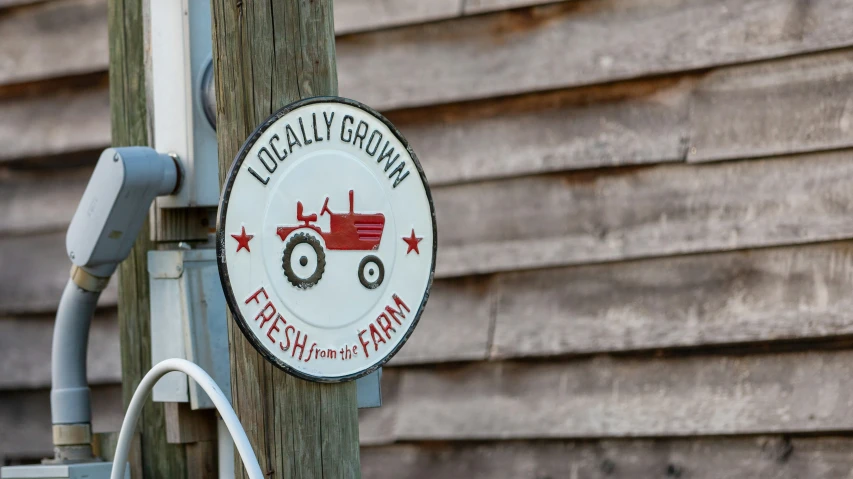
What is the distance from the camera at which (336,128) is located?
1.83 meters

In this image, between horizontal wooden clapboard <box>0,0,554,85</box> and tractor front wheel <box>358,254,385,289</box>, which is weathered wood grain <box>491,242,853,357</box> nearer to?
tractor front wheel <box>358,254,385,289</box>

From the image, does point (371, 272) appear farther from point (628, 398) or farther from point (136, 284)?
point (628, 398)

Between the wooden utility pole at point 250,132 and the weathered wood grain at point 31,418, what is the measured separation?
2.25 metres

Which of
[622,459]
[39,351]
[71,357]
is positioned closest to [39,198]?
[39,351]

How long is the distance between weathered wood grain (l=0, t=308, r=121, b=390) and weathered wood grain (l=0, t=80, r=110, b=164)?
1.95 ft

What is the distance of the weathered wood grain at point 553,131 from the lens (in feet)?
9.98

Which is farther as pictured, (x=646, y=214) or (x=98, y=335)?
(x=98, y=335)

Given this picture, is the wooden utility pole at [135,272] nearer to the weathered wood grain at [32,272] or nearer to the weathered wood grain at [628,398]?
the weathered wood grain at [628,398]

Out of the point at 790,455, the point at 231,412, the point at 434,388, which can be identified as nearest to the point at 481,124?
the point at 434,388

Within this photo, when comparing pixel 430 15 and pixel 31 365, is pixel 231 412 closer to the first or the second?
pixel 430 15

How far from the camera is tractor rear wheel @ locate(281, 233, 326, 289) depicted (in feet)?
5.79

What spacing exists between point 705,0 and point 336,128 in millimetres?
1515

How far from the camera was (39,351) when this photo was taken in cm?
405

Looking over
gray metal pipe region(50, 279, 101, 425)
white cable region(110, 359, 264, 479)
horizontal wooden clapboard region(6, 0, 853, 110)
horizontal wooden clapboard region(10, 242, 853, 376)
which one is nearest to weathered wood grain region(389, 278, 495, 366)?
horizontal wooden clapboard region(10, 242, 853, 376)
